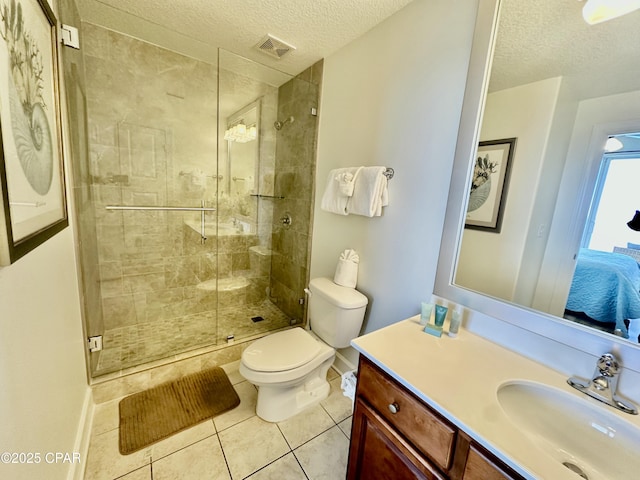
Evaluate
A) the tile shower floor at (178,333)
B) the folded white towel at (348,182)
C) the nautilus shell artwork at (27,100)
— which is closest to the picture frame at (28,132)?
the nautilus shell artwork at (27,100)

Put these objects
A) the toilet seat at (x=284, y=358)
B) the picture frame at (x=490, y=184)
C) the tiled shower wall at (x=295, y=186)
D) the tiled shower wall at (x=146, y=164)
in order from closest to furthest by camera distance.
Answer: the picture frame at (x=490, y=184) → the toilet seat at (x=284, y=358) → the tiled shower wall at (x=146, y=164) → the tiled shower wall at (x=295, y=186)

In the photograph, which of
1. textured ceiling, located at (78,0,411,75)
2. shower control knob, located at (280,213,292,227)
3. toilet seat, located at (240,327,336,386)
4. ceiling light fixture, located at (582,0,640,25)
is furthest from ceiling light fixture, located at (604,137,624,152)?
shower control knob, located at (280,213,292,227)

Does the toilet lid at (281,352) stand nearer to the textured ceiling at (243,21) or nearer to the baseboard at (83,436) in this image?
the baseboard at (83,436)

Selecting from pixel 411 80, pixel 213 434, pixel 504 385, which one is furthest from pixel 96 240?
pixel 504 385

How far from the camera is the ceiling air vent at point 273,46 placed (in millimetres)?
1775

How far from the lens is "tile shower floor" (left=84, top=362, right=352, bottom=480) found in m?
1.25

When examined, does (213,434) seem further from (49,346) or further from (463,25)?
(463,25)

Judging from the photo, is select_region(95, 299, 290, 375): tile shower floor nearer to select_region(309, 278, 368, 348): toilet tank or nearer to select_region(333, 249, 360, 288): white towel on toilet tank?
select_region(309, 278, 368, 348): toilet tank

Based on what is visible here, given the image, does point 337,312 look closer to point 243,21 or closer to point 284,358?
point 284,358

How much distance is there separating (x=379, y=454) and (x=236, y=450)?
862mm

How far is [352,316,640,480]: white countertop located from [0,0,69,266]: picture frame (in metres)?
1.06

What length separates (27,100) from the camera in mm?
742

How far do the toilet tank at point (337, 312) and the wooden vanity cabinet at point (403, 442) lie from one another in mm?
607

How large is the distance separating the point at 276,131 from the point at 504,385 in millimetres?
2608
